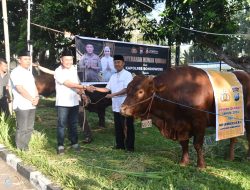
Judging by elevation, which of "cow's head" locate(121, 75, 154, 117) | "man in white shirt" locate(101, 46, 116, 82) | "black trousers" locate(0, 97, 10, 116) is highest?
"man in white shirt" locate(101, 46, 116, 82)

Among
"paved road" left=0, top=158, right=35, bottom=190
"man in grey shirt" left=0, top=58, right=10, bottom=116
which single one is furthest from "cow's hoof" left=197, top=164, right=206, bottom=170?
"man in grey shirt" left=0, top=58, right=10, bottom=116

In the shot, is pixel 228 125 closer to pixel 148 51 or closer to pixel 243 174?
pixel 243 174

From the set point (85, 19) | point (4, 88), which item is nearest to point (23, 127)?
point (4, 88)

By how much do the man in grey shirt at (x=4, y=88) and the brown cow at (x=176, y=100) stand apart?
422 centimetres

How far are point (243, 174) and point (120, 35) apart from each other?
765cm

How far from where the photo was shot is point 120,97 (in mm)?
6859

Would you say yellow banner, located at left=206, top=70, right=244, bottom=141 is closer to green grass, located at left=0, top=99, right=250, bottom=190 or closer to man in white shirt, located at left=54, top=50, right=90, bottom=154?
green grass, located at left=0, top=99, right=250, bottom=190

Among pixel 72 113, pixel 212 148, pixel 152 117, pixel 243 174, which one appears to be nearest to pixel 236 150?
pixel 212 148

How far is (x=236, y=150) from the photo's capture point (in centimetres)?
721

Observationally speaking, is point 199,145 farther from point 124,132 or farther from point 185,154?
point 124,132

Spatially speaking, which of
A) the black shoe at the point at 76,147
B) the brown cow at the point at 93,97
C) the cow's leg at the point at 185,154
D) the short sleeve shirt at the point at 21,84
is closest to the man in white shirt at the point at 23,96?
the short sleeve shirt at the point at 21,84

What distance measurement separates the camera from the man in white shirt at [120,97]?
6.75 meters

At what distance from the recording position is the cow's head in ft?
18.6

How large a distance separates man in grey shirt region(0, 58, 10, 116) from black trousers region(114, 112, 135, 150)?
124 inches
